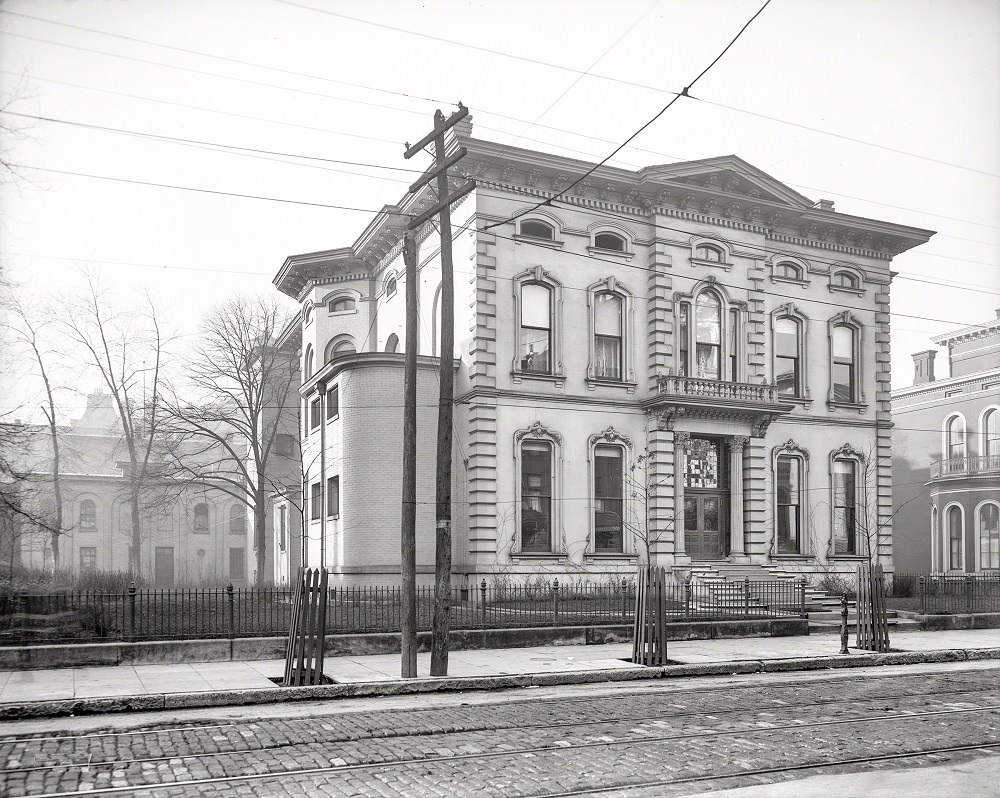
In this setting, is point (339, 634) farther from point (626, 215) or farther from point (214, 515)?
point (214, 515)

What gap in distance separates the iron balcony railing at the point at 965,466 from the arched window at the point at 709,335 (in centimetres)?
1911

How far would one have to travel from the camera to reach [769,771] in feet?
29.1

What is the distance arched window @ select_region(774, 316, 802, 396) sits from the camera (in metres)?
33.2

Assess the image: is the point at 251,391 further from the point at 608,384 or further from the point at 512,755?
the point at 512,755

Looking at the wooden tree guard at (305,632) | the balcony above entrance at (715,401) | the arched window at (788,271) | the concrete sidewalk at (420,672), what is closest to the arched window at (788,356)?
the arched window at (788,271)

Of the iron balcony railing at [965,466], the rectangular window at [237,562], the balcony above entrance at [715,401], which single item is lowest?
the rectangular window at [237,562]

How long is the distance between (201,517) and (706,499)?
4512cm

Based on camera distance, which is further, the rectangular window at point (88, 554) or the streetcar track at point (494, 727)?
the rectangular window at point (88, 554)

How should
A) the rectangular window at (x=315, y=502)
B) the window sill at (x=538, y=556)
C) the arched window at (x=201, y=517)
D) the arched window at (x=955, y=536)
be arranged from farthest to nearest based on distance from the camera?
1. the arched window at (x=201, y=517)
2. the arched window at (x=955, y=536)
3. the rectangular window at (x=315, y=502)
4. the window sill at (x=538, y=556)

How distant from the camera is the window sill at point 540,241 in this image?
28391 mm

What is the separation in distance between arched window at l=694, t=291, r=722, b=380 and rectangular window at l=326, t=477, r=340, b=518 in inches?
484

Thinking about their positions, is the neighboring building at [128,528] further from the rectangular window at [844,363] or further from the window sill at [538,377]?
the rectangular window at [844,363]

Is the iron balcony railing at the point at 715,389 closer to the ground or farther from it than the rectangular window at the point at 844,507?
farther from it

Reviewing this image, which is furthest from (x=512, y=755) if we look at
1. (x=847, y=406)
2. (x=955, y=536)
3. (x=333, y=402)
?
(x=955, y=536)
